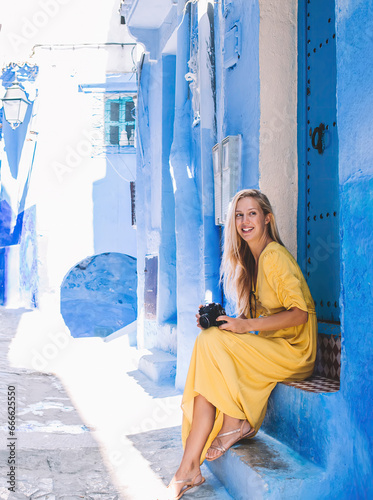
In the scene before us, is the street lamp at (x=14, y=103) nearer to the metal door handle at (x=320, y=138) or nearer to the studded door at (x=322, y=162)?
the studded door at (x=322, y=162)

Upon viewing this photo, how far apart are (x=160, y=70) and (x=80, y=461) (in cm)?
562

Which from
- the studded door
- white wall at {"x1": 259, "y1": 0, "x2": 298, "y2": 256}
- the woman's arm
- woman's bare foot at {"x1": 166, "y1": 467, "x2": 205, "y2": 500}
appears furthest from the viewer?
white wall at {"x1": 259, "y1": 0, "x2": 298, "y2": 256}

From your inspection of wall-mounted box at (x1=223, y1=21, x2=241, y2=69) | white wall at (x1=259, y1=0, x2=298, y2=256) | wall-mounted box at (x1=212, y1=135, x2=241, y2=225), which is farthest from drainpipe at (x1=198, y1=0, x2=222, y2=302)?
white wall at (x1=259, y1=0, x2=298, y2=256)

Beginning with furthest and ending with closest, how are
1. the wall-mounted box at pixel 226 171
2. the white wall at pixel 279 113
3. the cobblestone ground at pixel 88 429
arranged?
the wall-mounted box at pixel 226 171, the white wall at pixel 279 113, the cobblestone ground at pixel 88 429

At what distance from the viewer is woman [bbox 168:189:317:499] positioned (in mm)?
2904

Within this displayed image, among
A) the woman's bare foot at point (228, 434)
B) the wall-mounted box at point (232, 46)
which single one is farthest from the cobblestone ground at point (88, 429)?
the wall-mounted box at point (232, 46)

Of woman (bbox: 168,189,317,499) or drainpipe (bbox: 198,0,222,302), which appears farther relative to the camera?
drainpipe (bbox: 198,0,222,302)

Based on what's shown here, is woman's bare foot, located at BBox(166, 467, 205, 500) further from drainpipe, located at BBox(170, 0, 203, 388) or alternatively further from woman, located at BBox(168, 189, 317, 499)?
drainpipe, located at BBox(170, 0, 203, 388)

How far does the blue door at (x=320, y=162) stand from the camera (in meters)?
3.68

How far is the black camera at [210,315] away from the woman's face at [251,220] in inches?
18.6

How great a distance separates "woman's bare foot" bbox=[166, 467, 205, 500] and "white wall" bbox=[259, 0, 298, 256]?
1740mm

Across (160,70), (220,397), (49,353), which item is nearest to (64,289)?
(49,353)

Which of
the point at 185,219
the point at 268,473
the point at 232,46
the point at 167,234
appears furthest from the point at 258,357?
the point at 167,234

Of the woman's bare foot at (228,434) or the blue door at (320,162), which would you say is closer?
the woman's bare foot at (228,434)
